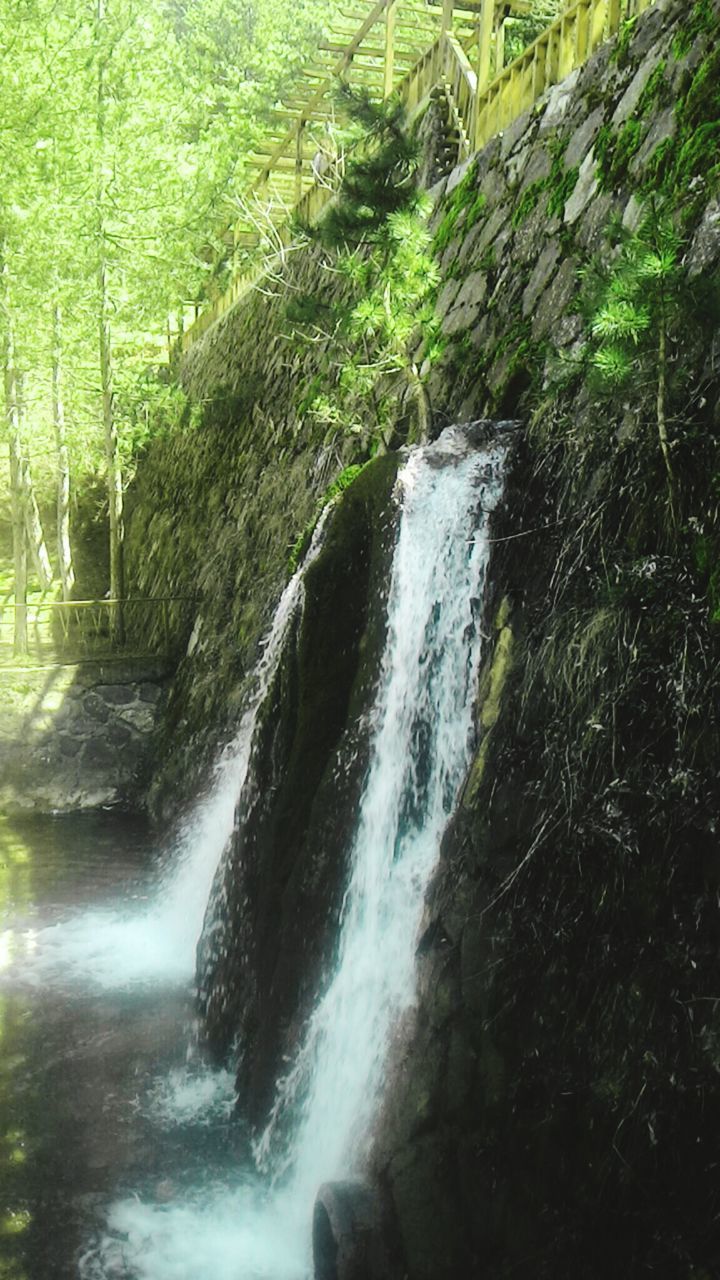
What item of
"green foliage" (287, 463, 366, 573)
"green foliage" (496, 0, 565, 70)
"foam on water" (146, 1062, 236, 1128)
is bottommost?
"foam on water" (146, 1062, 236, 1128)

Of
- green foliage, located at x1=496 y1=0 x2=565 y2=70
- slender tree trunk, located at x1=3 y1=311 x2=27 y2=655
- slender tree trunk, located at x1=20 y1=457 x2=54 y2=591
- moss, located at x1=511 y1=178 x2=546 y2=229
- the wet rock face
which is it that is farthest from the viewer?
slender tree trunk, located at x1=20 y1=457 x2=54 y2=591

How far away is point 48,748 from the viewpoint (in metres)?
12.0

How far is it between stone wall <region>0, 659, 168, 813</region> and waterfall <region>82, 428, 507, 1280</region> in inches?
276

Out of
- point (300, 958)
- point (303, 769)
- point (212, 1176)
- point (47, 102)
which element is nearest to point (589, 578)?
point (303, 769)

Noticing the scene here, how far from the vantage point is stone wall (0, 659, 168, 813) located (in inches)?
467

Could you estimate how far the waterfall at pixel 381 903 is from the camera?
4891 mm

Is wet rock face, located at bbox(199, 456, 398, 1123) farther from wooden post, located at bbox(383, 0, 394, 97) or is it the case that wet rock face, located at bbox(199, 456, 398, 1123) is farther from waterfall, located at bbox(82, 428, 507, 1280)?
wooden post, located at bbox(383, 0, 394, 97)

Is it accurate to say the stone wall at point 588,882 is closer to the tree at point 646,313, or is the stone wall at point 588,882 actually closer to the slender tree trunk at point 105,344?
the tree at point 646,313

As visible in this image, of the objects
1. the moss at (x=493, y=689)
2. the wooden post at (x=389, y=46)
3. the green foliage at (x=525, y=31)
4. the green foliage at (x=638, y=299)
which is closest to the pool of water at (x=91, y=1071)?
the moss at (x=493, y=689)

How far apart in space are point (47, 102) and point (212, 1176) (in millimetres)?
11855

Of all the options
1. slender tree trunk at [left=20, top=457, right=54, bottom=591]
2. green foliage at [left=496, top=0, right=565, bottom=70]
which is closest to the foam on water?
green foliage at [left=496, top=0, right=565, bottom=70]

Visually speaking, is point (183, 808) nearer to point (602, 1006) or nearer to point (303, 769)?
point (303, 769)

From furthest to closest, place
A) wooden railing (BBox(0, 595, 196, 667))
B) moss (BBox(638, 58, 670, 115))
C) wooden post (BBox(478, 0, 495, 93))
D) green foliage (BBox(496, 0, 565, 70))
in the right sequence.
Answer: green foliage (BBox(496, 0, 565, 70)), wooden railing (BBox(0, 595, 196, 667)), wooden post (BBox(478, 0, 495, 93)), moss (BBox(638, 58, 670, 115))

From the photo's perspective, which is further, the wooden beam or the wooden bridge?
the wooden beam
